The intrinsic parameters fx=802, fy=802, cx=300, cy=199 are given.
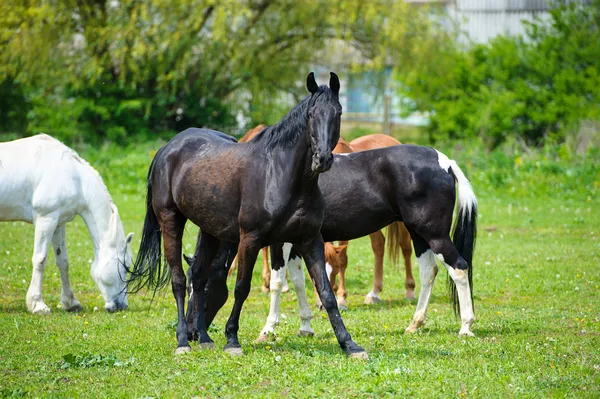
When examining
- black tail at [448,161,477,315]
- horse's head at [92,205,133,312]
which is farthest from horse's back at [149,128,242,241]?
black tail at [448,161,477,315]

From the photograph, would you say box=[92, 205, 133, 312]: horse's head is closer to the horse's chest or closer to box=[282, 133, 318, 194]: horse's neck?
the horse's chest

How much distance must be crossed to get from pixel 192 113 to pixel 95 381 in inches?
857

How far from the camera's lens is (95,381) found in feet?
18.5

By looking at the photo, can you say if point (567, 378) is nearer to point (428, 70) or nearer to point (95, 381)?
point (95, 381)

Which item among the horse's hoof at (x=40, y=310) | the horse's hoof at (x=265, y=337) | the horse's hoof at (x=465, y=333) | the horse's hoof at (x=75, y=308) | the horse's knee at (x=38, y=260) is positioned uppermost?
the horse's knee at (x=38, y=260)

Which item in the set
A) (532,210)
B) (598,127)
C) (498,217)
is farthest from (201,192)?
(598,127)

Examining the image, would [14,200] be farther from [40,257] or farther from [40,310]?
[40,310]

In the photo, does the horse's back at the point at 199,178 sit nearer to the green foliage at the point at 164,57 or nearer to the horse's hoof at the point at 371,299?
the horse's hoof at the point at 371,299

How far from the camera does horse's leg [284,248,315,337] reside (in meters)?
7.59

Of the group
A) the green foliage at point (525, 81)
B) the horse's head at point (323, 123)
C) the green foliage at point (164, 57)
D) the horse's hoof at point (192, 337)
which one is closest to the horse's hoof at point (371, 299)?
the horse's hoof at point (192, 337)

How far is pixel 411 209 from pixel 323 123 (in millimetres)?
2083

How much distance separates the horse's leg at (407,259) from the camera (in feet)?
32.8

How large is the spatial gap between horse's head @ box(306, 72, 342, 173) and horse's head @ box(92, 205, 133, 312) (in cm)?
371

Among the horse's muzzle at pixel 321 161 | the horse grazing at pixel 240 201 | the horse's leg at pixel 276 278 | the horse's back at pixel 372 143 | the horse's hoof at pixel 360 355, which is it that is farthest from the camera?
the horse's back at pixel 372 143
